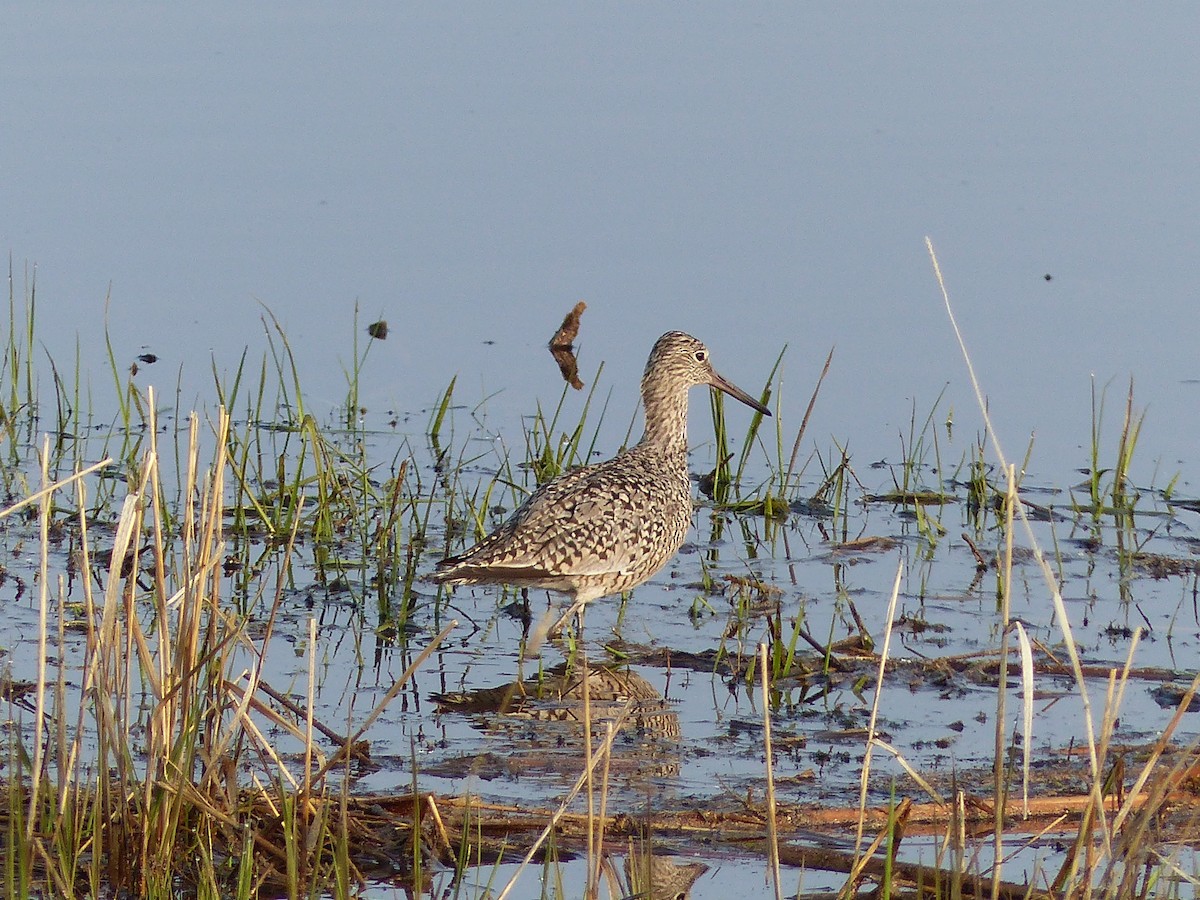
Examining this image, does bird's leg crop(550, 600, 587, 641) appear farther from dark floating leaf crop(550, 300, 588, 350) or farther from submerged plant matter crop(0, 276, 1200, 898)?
dark floating leaf crop(550, 300, 588, 350)

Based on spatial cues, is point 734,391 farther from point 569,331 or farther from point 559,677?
point 559,677

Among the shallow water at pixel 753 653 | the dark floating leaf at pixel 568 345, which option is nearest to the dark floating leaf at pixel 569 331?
the dark floating leaf at pixel 568 345

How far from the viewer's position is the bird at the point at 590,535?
6812 mm

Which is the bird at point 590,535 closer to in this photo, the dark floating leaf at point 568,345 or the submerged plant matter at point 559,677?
the submerged plant matter at point 559,677

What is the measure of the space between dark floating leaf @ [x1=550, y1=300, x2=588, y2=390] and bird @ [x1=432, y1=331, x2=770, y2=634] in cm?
211

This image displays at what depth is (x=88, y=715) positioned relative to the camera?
589 centimetres

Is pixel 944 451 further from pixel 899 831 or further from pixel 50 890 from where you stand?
pixel 50 890

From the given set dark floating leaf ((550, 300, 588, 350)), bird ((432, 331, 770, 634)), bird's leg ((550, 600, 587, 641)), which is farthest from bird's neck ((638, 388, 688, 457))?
dark floating leaf ((550, 300, 588, 350))

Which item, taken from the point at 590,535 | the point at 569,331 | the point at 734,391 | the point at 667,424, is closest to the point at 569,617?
the point at 590,535

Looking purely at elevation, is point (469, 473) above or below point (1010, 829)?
above

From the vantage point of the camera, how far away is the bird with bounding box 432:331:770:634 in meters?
6.81

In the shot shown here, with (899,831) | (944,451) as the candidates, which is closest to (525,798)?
(899,831)

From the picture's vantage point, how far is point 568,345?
33.0ft

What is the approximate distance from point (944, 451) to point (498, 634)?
3.14 m
